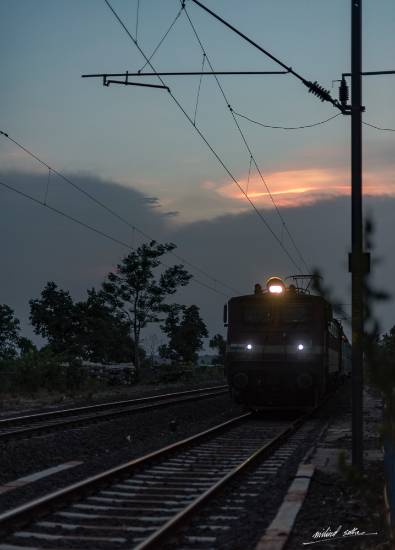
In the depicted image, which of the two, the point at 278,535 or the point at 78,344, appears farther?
the point at 78,344

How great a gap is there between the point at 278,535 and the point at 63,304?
A: 270 ft

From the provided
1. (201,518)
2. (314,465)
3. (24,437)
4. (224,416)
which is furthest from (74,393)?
(201,518)

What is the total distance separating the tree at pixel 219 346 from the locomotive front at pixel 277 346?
5166 centimetres

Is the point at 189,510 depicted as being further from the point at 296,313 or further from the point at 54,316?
the point at 54,316

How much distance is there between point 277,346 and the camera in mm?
21469

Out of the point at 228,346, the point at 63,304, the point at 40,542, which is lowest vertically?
the point at 40,542

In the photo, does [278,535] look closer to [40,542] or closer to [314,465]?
[40,542]

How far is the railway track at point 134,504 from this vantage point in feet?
23.1

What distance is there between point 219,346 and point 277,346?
67665mm

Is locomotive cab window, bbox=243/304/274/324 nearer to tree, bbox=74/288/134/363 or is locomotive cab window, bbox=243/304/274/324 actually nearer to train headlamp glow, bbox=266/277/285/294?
train headlamp glow, bbox=266/277/285/294

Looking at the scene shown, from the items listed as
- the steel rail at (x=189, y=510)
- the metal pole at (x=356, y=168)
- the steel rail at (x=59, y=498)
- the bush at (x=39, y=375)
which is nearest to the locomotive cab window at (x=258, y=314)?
the steel rail at (x=189, y=510)

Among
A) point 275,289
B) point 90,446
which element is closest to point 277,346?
point 275,289

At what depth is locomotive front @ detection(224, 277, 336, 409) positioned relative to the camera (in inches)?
834

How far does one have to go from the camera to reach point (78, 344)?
8088cm
